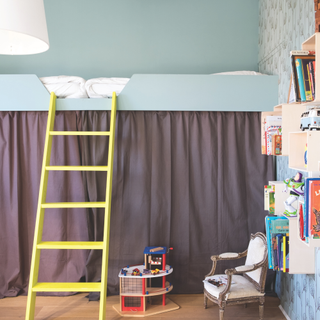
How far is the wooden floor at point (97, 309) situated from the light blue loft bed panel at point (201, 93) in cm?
190

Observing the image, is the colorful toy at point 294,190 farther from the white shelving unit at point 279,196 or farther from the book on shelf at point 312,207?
the white shelving unit at point 279,196

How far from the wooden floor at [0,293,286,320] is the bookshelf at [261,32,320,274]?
36.0 inches

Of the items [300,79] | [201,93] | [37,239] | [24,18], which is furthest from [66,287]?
[300,79]

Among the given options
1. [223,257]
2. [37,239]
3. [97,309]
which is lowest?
[97,309]

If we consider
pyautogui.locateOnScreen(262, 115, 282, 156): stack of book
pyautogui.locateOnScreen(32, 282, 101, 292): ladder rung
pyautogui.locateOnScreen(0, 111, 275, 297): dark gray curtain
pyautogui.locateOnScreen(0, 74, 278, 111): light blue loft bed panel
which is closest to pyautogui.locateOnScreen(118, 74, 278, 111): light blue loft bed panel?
pyautogui.locateOnScreen(0, 74, 278, 111): light blue loft bed panel

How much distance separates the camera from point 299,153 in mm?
2115

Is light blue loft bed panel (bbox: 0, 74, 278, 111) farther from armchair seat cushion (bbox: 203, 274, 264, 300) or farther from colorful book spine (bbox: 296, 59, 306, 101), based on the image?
armchair seat cushion (bbox: 203, 274, 264, 300)

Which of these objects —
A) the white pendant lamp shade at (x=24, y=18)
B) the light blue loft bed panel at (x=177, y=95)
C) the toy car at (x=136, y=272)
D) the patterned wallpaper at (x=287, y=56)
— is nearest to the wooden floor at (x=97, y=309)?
the patterned wallpaper at (x=287, y=56)

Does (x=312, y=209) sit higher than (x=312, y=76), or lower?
lower

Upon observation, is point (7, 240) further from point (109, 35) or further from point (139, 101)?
point (109, 35)

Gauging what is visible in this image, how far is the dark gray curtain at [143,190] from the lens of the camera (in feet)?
10.9

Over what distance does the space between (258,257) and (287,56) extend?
1.82 m

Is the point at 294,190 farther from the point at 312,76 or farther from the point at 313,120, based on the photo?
the point at 312,76

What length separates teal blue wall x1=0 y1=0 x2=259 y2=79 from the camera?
3.83 m
